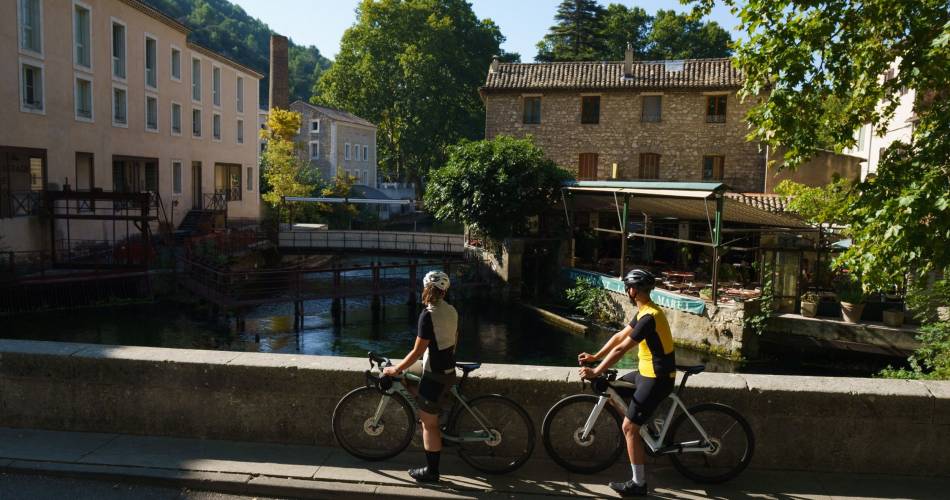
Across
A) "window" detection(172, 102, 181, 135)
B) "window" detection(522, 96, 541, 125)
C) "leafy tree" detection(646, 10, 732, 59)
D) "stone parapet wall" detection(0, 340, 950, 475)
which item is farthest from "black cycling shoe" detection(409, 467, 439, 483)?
"leafy tree" detection(646, 10, 732, 59)

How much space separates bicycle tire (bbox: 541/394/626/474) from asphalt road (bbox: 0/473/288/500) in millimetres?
2102

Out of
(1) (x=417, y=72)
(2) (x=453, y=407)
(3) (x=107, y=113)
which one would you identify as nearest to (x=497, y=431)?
(2) (x=453, y=407)

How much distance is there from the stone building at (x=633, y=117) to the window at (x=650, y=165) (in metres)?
0.05

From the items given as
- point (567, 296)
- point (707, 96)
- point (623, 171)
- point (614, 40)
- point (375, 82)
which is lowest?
point (567, 296)

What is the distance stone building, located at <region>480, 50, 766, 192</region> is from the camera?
33125 millimetres

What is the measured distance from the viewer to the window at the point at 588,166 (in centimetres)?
3488

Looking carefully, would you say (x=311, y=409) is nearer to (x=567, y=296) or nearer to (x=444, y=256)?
(x=567, y=296)

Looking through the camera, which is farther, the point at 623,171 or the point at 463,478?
the point at 623,171

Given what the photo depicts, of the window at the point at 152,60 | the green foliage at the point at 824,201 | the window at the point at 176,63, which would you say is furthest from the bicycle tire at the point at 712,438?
the window at the point at 176,63

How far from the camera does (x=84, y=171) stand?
29094mm

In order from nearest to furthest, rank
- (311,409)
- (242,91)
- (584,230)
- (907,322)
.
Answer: (311,409) → (907,322) → (584,230) → (242,91)

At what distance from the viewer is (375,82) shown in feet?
199

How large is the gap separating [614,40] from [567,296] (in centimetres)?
4327

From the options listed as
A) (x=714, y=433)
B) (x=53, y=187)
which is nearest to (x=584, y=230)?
(x=53, y=187)
